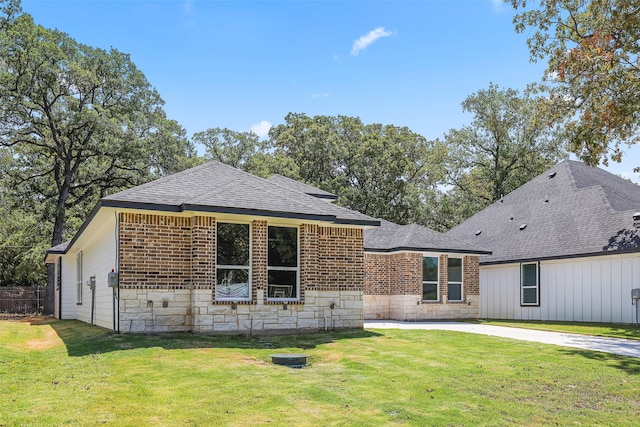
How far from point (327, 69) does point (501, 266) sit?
35.5 feet

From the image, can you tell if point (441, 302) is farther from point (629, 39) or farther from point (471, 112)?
point (471, 112)

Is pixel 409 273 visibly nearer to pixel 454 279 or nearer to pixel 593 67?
pixel 454 279

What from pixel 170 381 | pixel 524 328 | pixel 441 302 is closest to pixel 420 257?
pixel 441 302

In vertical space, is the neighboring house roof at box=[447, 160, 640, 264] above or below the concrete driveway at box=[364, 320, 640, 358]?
above

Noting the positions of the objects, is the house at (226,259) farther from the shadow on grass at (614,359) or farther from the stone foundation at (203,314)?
the shadow on grass at (614,359)

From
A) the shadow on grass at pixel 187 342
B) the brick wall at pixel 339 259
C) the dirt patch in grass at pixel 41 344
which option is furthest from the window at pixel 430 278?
the dirt patch in grass at pixel 41 344

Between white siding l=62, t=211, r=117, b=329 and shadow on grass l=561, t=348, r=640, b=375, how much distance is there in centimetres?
1009

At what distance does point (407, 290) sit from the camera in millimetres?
20219

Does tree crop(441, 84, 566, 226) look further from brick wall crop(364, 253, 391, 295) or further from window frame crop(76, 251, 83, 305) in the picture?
window frame crop(76, 251, 83, 305)

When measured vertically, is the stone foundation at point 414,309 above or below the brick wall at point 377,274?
below

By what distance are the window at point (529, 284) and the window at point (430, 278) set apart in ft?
13.2

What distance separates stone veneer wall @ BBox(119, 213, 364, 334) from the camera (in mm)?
12555

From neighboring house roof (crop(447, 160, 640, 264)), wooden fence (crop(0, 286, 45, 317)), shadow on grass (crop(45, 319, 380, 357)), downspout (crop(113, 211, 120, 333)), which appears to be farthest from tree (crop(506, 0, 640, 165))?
wooden fence (crop(0, 286, 45, 317))

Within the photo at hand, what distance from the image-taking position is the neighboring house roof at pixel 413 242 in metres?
20.4
